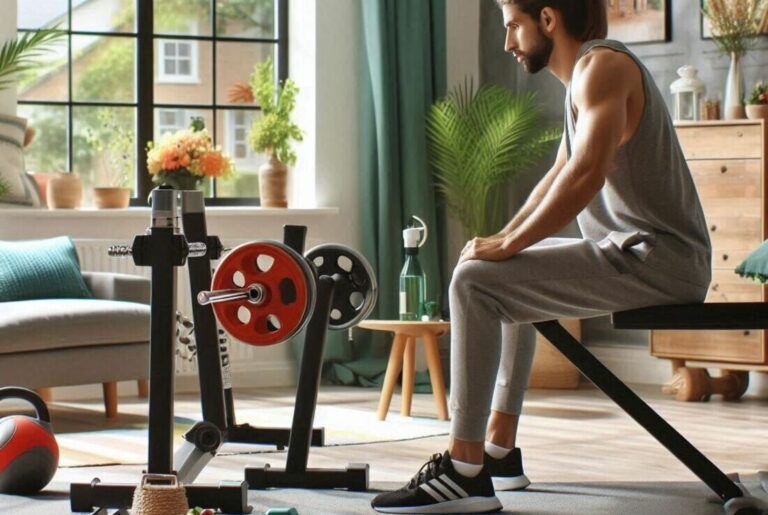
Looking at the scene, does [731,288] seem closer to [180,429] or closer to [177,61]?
[180,429]

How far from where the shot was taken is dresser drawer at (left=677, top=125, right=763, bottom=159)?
498 cm

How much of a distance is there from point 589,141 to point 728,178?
2531 millimetres

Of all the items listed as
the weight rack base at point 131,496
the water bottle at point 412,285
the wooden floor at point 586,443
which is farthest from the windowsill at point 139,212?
the weight rack base at point 131,496

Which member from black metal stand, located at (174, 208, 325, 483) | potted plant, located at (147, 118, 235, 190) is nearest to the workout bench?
black metal stand, located at (174, 208, 325, 483)

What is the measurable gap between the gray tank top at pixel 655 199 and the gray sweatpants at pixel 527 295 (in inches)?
1.3

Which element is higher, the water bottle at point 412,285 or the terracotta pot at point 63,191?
the terracotta pot at point 63,191

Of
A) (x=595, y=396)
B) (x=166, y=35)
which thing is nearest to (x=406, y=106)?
(x=166, y=35)

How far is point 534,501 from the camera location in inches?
119

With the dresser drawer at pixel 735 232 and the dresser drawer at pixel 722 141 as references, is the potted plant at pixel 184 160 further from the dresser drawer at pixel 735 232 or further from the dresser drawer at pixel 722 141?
the dresser drawer at pixel 735 232

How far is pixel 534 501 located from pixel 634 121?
0.93 m

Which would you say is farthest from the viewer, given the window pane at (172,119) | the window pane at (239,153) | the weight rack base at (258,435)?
the window pane at (239,153)

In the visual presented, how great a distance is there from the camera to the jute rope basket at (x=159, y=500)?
2.51 meters

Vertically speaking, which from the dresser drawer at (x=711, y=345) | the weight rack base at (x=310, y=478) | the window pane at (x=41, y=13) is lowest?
the weight rack base at (x=310, y=478)

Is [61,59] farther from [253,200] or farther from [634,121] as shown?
[634,121]
